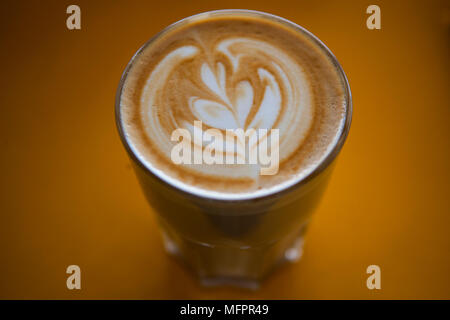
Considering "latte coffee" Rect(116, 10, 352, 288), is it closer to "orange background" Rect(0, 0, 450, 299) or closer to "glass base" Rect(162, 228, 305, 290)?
"glass base" Rect(162, 228, 305, 290)

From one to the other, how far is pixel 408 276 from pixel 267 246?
32 centimetres

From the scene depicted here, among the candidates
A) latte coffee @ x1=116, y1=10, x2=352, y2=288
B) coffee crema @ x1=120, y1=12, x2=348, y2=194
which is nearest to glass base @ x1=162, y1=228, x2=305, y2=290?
latte coffee @ x1=116, y1=10, x2=352, y2=288

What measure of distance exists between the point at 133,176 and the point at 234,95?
388 millimetres

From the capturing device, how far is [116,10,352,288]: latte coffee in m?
0.67

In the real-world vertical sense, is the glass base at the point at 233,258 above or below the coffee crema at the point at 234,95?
below

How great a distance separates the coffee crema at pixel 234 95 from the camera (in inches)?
26.8

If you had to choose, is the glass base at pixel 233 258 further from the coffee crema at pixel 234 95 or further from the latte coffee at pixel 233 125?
the coffee crema at pixel 234 95

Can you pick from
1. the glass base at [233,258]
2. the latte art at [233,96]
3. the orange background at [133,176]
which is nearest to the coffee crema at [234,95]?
the latte art at [233,96]

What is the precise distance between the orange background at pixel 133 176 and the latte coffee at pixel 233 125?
177 millimetres

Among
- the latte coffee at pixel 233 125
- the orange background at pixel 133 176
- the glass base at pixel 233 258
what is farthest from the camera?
the orange background at pixel 133 176

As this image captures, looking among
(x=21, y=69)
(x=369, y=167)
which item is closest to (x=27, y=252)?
(x=21, y=69)

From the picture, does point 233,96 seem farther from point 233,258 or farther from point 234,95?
point 233,258

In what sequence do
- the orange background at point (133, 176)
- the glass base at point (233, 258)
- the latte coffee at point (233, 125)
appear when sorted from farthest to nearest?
the orange background at point (133, 176)
the glass base at point (233, 258)
the latte coffee at point (233, 125)

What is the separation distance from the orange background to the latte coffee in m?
0.18
